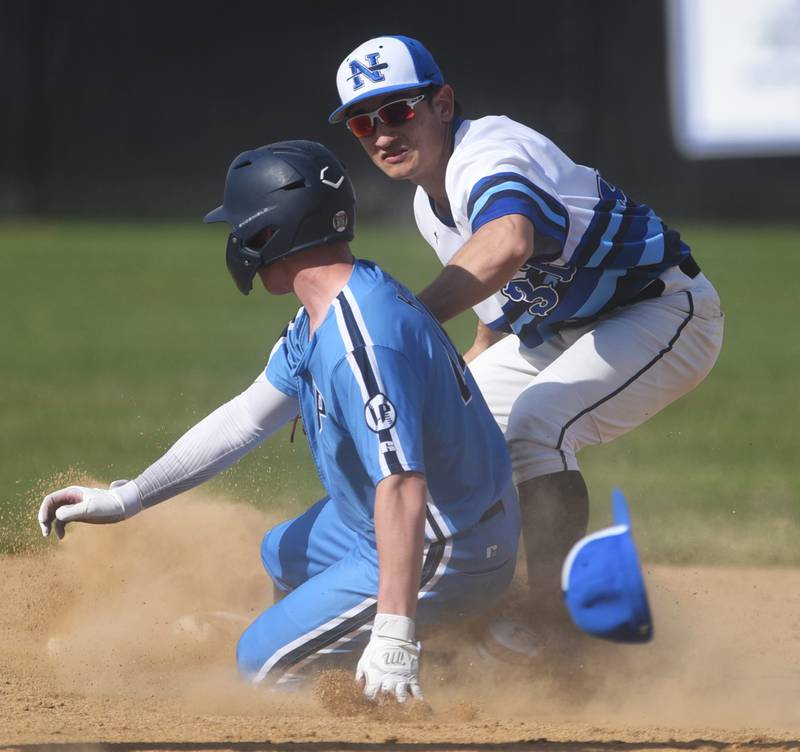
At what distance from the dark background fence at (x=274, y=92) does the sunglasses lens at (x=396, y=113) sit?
62.2ft

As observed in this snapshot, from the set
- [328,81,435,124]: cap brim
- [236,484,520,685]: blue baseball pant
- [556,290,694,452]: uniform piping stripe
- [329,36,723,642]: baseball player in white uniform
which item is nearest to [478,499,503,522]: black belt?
[236,484,520,685]: blue baseball pant

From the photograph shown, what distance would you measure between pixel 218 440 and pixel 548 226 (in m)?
1.31

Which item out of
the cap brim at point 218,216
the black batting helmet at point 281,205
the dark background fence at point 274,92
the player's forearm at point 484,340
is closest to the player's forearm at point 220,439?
the black batting helmet at point 281,205

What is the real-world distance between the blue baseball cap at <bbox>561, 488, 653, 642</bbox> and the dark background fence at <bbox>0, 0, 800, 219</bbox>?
20.6 meters

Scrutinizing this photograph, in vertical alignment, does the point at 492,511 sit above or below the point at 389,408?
below

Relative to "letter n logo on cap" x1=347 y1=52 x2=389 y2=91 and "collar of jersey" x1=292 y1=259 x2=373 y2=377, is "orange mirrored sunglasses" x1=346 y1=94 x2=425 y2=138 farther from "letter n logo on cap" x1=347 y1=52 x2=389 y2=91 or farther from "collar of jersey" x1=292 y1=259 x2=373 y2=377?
"collar of jersey" x1=292 y1=259 x2=373 y2=377

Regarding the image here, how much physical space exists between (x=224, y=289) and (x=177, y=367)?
18.4ft

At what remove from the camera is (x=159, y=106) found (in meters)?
23.6

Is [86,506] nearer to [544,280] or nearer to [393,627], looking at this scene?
[393,627]

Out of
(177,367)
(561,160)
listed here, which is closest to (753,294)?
(177,367)

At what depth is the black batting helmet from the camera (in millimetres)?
3734

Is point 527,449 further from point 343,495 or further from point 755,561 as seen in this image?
point 755,561

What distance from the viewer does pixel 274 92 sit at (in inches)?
944

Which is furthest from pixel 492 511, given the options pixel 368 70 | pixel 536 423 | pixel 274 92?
pixel 274 92
